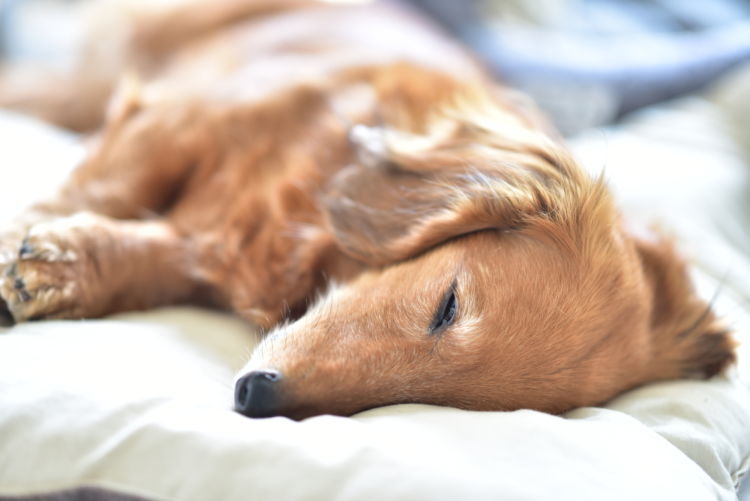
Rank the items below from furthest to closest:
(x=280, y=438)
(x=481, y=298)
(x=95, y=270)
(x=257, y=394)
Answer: (x=95, y=270) < (x=481, y=298) < (x=257, y=394) < (x=280, y=438)

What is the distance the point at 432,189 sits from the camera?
1.50 meters

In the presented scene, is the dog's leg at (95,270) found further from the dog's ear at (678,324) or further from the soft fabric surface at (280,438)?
the dog's ear at (678,324)

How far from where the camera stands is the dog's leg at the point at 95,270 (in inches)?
51.8

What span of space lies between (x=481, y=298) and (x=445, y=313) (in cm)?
7

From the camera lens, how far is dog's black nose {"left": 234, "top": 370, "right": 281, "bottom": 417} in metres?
1.11

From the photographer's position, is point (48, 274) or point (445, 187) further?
point (445, 187)

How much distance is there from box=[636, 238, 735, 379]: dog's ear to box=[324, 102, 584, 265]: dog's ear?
29 centimetres

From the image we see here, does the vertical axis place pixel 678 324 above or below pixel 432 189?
below

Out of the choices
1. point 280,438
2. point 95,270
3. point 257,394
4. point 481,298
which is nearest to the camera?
point 280,438

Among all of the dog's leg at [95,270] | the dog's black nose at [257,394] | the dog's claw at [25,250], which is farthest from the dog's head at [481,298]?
the dog's claw at [25,250]

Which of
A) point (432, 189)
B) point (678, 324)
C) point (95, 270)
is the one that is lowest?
point (678, 324)

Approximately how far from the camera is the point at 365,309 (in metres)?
1.31

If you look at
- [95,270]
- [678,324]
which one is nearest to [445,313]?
[678,324]

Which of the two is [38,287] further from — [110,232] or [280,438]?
[280,438]
